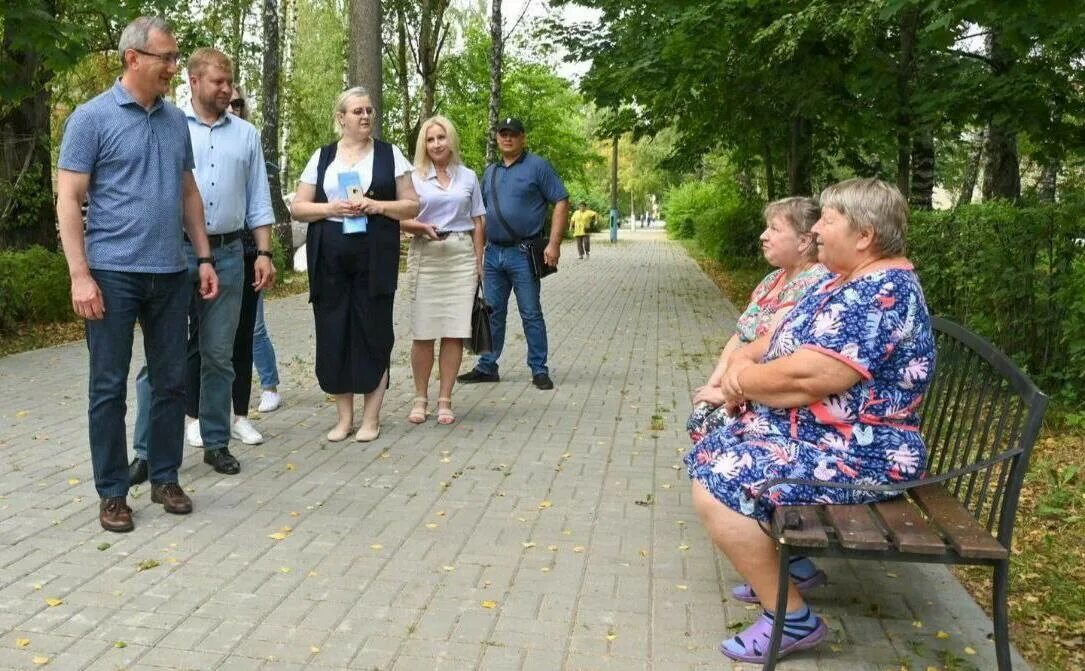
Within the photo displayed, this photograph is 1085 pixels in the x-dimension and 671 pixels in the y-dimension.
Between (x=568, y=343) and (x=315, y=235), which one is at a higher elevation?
(x=315, y=235)

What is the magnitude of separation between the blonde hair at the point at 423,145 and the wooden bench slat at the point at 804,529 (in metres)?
4.12

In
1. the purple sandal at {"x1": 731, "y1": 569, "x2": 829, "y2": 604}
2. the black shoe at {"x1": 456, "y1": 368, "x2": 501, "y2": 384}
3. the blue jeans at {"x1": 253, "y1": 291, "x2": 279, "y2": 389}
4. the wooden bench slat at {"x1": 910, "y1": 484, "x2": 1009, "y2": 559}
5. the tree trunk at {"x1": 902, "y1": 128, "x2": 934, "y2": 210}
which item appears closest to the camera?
the wooden bench slat at {"x1": 910, "y1": 484, "x2": 1009, "y2": 559}

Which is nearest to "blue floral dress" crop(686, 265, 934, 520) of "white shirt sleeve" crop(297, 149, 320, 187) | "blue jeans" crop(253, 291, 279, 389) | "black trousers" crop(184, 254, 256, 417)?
"black trousers" crop(184, 254, 256, 417)

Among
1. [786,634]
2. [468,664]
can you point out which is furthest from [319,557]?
[786,634]

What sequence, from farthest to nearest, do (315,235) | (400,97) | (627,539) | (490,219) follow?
(400,97) < (490,219) < (315,235) < (627,539)

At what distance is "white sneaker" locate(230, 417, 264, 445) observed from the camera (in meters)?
6.17

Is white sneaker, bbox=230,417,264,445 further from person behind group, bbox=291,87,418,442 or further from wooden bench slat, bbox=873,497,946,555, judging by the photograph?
wooden bench slat, bbox=873,497,946,555

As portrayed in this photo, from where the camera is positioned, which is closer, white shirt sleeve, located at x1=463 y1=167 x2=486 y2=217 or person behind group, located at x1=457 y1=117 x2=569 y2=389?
white shirt sleeve, located at x1=463 y1=167 x2=486 y2=217

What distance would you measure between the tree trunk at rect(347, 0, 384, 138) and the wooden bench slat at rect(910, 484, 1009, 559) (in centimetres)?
849

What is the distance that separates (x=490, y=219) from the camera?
8.09 m

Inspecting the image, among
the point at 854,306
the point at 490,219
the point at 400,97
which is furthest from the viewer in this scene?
the point at 400,97

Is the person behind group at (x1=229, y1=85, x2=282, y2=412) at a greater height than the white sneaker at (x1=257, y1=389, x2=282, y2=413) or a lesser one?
greater

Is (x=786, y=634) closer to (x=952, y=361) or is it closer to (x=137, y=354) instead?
(x=952, y=361)

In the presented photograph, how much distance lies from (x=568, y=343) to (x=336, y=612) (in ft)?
25.5
